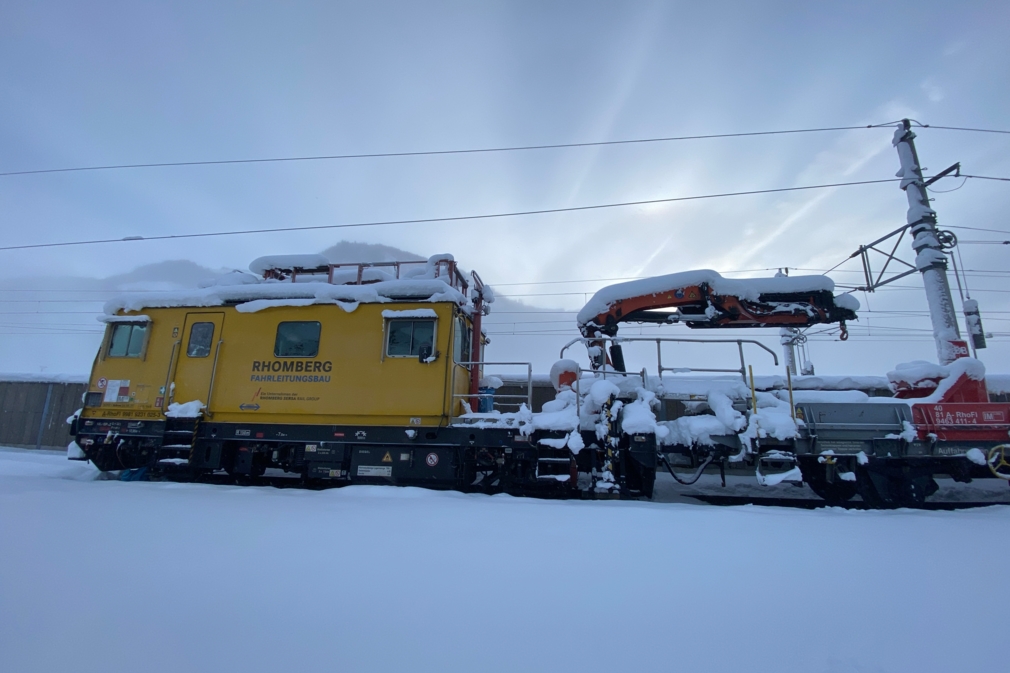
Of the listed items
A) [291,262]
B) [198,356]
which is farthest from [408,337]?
[198,356]

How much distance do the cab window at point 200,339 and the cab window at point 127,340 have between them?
39.3 inches

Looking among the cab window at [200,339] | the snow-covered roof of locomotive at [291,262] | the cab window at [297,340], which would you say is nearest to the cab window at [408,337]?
the cab window at [297,340]

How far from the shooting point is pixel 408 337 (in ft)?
25.0

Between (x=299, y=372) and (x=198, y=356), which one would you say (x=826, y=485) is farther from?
(x=198, y=356)

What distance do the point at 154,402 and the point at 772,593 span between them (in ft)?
30.9

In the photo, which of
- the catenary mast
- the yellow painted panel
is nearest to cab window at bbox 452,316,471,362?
the yellow painted panel

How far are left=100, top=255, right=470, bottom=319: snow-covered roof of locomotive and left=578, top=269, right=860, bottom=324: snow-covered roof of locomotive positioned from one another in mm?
2912

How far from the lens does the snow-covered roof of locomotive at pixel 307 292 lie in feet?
25.4

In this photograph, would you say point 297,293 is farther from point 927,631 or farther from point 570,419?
point 927,631

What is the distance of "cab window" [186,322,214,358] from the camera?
8.06 metres

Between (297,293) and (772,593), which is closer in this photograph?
(772,593)

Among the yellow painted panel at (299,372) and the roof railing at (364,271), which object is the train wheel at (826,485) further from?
the roof railing at (364,271)

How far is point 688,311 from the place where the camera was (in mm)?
7645

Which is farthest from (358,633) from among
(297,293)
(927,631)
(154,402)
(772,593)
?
(154,402)
